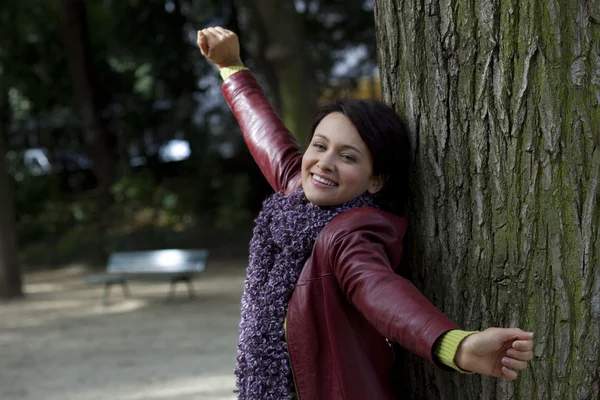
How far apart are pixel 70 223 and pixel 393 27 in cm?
1647

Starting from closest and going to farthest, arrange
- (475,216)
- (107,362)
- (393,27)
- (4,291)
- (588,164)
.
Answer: (588,164) < (475,216) < (393,27) < (107,362) < (4,291)

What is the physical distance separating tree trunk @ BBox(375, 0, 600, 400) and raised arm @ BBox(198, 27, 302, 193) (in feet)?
1.55

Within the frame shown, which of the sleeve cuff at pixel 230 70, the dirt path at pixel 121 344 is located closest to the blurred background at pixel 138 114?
the dirt path at pixel 121 344

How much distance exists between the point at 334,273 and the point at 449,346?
406 mm

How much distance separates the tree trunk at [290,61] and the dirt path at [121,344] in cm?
271

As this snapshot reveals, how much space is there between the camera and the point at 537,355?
212 centimetres

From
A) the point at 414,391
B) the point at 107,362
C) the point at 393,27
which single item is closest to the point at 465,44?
the point at 393,27

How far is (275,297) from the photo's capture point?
2195 millimetres

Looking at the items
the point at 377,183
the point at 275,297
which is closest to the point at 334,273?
the point at 275,297

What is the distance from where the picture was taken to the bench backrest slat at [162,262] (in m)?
12.1

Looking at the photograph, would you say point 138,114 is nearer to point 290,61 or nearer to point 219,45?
point 290,61

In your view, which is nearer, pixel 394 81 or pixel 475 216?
pixel 475 216

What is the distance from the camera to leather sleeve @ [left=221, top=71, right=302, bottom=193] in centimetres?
257

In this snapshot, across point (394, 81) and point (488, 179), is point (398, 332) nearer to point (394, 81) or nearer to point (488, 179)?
point (488, 179)
